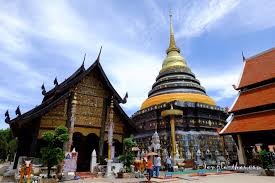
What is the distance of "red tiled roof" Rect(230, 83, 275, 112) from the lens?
707 inches

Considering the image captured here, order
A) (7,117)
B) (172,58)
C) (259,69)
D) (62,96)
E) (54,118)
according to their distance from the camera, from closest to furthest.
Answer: (7,117) < (54,118) < (62,96) < (259,69) < (172,58)

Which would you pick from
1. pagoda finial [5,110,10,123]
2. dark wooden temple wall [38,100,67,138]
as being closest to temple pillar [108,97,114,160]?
dark wooden temple wall [38,100,67,138]

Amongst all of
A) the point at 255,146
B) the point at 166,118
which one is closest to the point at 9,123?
the point at 255,146

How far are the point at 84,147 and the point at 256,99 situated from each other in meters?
14.1

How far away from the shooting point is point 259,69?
21422mm

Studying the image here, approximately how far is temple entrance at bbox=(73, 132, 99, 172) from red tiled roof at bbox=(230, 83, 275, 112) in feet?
40.5

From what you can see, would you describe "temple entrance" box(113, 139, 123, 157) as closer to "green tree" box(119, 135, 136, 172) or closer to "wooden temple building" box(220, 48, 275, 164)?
"green tree" box(119, 135, 136, 172)

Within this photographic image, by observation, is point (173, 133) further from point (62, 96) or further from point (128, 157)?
point (62, 96)

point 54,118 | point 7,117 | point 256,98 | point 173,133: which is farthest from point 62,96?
point 173,133

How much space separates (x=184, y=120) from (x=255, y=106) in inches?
431

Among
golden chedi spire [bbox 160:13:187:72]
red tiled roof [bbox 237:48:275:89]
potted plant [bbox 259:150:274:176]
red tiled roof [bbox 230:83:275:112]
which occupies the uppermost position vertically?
golden chedi spire [bbox 160:13:187:72]

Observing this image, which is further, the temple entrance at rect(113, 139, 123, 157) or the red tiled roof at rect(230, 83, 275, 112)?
the red tiled roof at rect(230, 83, 275, 112)

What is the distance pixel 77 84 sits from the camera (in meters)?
14.2

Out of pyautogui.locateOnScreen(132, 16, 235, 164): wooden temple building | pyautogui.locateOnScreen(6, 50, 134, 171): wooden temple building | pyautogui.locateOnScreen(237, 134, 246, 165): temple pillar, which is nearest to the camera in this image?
pyautogui.locateOnScreen(6, 50, 134, 171): wooden temple building
